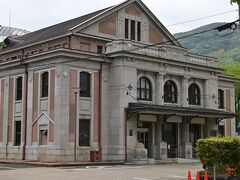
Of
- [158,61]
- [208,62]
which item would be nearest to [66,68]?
[158,61]

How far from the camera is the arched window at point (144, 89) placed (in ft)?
138

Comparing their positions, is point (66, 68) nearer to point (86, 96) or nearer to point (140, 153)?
point (86, 96)

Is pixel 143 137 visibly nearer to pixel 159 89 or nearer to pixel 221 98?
pixel 159 89

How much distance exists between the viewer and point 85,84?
40.0 metres

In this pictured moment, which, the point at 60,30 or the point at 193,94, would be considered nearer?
the point at 193,94

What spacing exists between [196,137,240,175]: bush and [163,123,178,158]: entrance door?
23.2 metres

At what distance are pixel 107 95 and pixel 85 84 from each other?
2309 mm

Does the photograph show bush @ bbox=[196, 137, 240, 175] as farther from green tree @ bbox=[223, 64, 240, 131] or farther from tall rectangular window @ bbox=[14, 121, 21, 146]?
green tree @ bbox=[223, 64, 240, 131]

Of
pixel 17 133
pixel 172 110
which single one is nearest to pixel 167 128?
pixel 172 110

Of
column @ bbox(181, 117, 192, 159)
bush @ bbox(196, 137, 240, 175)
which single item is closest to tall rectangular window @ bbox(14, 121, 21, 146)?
column @ bbox(181, 117, 192, 159)

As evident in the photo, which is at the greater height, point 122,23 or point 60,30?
point 122,23

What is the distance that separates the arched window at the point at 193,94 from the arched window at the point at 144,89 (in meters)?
5.61

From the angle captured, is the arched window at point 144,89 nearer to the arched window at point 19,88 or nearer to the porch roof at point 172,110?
the porch roof at point 172,110

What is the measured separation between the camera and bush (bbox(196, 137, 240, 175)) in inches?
786
